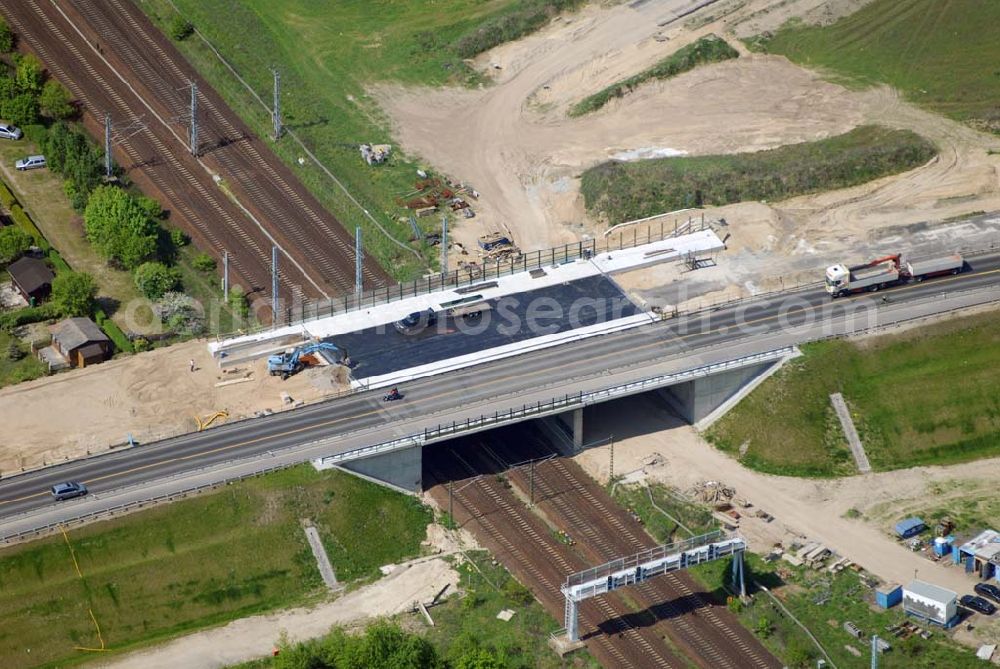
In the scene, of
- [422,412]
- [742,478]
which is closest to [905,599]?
[742,478]

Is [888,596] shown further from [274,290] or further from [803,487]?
[274,290]

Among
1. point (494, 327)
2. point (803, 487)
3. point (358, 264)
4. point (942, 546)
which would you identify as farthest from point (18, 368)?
point (942, 546)

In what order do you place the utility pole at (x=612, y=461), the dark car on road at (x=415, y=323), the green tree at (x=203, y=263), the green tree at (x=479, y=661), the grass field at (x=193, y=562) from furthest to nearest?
1. the green tree at (x=203, y=263)
2. the dark car on road at (x=415, y=323)
3. the utility pole at (x=612, y=461)
4. the grass field at (x=193, y=562)
5. the green tree at (x=479, y=661)

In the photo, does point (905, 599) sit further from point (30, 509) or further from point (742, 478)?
point (30, 509)

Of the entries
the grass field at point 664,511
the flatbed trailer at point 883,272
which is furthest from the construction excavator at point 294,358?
the flatbed trailer at point 883,272

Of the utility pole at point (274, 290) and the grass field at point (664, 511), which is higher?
the utility pole at point (274, 290)

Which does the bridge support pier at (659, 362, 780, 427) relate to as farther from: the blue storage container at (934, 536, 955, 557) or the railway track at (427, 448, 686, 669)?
the blue storage container at (934, 536, 955, 557)

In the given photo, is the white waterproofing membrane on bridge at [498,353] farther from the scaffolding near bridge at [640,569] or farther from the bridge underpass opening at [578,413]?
the scaffolding near bridge at [640,569]
